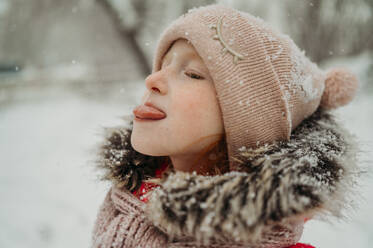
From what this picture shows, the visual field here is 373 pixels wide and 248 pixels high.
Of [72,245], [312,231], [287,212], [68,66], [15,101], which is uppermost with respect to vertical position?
[287,212]

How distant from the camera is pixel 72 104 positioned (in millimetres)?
6273

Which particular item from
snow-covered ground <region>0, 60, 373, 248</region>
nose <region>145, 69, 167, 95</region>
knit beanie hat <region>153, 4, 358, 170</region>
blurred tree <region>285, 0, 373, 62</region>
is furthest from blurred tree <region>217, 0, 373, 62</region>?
nose <region>145, 69, 167, 95</region>

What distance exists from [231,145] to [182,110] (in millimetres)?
195

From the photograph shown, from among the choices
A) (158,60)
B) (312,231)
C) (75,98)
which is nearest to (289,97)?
(158,60)

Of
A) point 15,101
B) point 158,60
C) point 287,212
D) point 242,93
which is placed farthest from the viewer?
point 15,101

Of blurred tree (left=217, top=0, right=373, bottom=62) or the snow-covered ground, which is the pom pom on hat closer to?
the snow-covered ground

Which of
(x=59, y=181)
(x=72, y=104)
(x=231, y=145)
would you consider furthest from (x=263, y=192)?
(x=72, y=104)

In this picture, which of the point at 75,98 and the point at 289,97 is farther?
the point at 75,98

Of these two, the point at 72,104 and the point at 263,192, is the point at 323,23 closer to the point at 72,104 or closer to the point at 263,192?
the point at 72,104

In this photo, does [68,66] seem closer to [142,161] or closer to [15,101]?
[15,101]

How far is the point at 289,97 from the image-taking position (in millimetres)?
958

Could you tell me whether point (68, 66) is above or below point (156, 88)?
below

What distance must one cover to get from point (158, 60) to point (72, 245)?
1.96 metres

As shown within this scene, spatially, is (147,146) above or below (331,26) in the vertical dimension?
above
